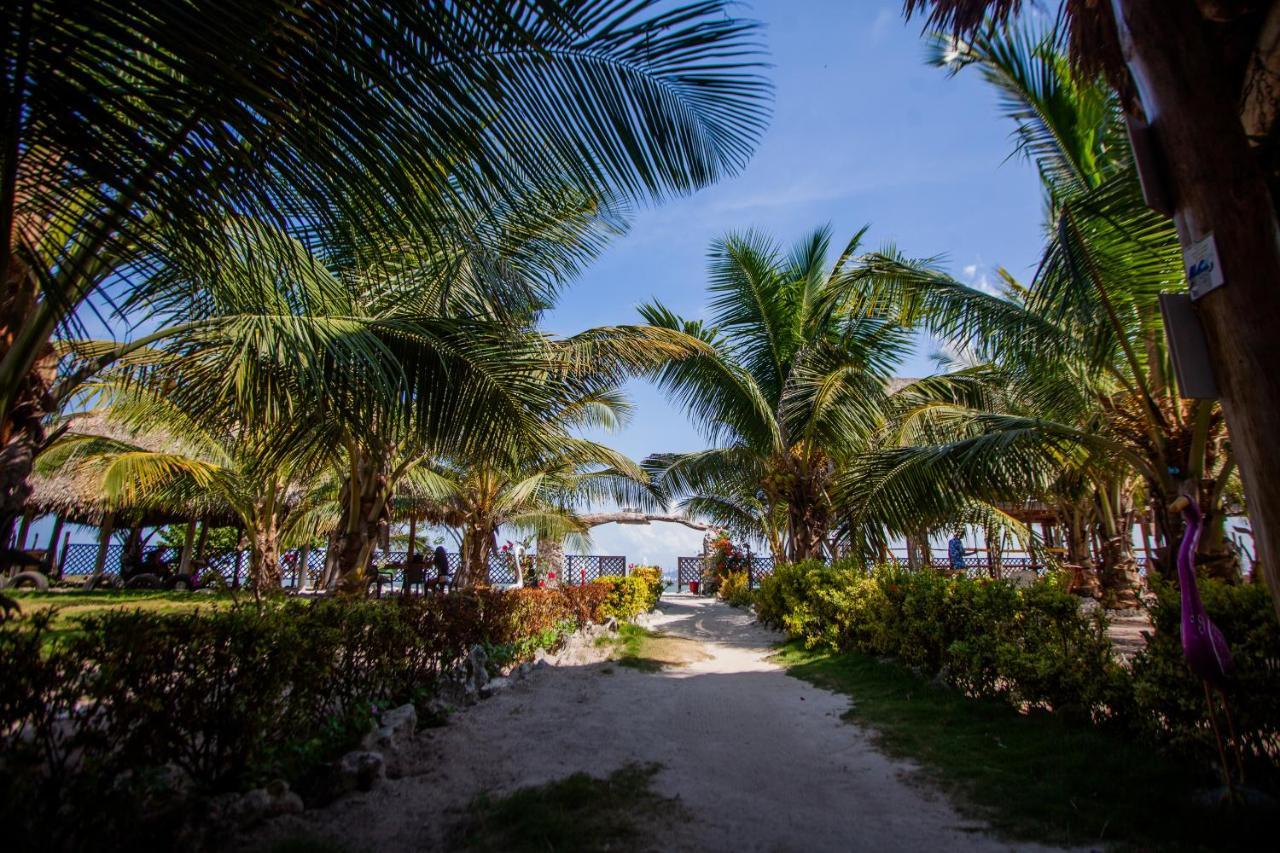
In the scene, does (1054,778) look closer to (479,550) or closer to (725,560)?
(479,550)

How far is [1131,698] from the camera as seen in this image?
3.72 m

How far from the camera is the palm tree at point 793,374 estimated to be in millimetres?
9203

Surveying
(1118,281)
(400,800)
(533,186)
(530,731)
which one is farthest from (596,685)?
(1118,281)

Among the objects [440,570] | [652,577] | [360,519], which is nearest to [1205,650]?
[360,519]

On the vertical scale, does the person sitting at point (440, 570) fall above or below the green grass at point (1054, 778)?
above

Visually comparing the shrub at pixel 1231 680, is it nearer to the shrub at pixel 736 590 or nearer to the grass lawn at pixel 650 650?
the grass lawn at pixel 650 650

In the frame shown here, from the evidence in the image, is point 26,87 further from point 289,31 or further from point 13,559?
point 13,559

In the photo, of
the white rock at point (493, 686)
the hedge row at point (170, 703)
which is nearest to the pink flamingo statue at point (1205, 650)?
the hedge row at point (170, 703)

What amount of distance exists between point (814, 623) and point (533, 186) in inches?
315

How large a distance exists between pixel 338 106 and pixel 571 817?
115 inches

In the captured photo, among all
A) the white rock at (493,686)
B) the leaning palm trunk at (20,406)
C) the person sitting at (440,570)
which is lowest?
the white rock at (493,686)

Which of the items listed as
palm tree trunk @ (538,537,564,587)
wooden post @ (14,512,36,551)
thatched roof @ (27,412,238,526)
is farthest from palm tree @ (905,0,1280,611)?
wooden post @ (14,512,36,551)

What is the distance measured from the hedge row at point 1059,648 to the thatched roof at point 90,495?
13535 millimetres

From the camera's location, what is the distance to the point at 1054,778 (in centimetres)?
331
